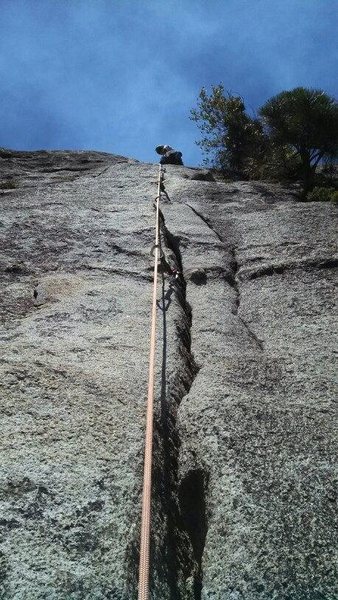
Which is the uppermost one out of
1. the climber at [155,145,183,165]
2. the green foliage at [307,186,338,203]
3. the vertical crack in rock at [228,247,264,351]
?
the climber at [155,145,183,165]

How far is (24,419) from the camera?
9.77 ft

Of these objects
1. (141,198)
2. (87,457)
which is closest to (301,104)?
(141,198)

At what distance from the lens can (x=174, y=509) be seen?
270 centimetres

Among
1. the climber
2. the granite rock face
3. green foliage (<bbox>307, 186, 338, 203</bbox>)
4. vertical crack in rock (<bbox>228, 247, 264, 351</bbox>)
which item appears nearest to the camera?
the granite rock face

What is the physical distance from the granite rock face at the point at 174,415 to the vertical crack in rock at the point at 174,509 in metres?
0.01

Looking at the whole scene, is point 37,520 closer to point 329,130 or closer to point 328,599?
point 328,599

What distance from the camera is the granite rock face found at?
89.2 inches

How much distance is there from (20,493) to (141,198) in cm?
629

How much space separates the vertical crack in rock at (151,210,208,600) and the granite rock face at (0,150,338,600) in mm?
11

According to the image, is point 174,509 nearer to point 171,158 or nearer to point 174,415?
point 174,415

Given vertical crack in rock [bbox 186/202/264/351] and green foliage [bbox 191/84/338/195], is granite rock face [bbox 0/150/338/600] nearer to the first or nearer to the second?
vertical crack in rock [bbox 186/202/264/351]

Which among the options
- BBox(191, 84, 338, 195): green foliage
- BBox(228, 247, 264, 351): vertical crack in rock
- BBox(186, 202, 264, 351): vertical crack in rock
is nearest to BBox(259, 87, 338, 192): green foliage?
BBox(191, 84, 338, 195): green foliage

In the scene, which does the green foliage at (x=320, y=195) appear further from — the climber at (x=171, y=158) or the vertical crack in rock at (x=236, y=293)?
the climber at (x=171, y=158)

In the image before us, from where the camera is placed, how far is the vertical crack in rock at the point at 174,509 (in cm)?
232
